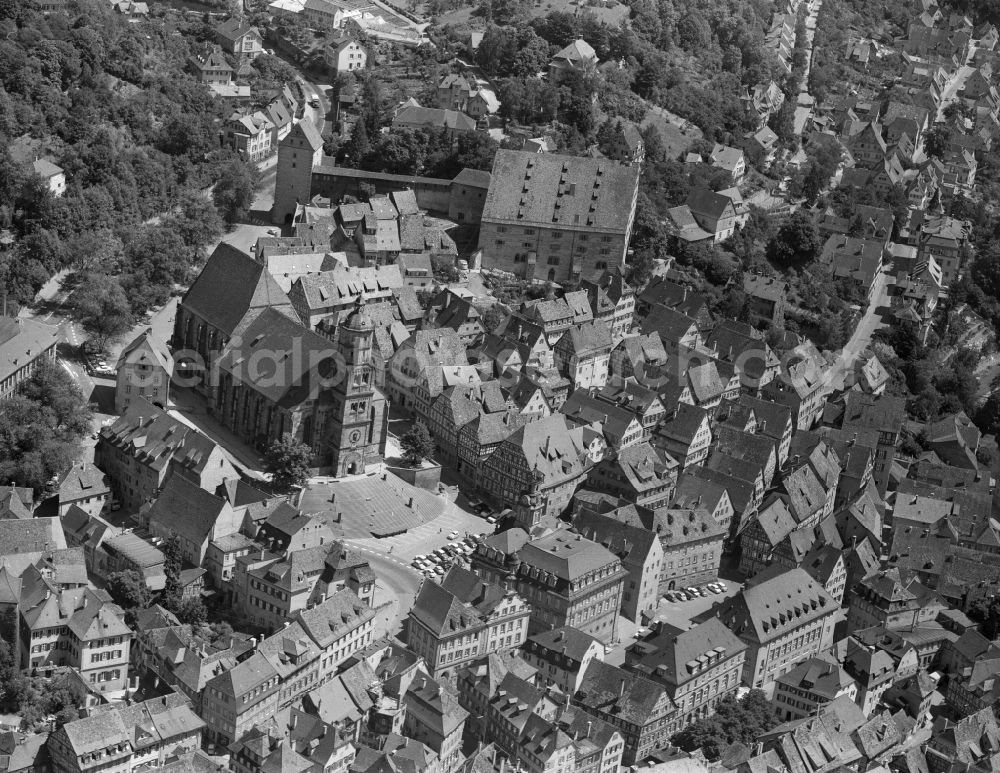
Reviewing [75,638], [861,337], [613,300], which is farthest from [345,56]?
[75,638]

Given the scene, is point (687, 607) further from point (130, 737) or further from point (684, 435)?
point (130, 737)

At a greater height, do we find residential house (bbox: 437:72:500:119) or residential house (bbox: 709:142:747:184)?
residential house (bbox: 437:72:500:119)

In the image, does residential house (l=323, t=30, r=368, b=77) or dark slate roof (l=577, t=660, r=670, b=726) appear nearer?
dark slate roof (l=577, t=660, r=670, b=726)

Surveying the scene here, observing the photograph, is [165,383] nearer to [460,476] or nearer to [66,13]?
[460,476]

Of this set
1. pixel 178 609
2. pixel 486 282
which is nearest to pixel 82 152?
pixel 486 282

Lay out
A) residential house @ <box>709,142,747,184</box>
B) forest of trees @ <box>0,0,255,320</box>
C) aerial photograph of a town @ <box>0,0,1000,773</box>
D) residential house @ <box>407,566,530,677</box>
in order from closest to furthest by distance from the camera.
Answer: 1. aerial photograph of a town @ <box>0,0,1000,773</box>
2. residential house @ <box>407,566,530,677</box>
3. forest of trees @ <box>0,0,255,320</box>
4. residential house @ <box>709,142,747,184</box>

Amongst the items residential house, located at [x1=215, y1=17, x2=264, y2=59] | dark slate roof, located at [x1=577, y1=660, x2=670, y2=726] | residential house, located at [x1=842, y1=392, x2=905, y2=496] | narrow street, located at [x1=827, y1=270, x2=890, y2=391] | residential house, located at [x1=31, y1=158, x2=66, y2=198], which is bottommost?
narrow street, located at [x1=827, y1=270, x2=890, y2=391]

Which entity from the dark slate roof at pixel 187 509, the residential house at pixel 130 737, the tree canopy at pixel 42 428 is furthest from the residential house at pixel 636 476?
the residential house at pixel 130 737

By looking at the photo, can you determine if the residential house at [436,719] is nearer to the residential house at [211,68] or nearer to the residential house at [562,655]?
the residential house at [562,655]

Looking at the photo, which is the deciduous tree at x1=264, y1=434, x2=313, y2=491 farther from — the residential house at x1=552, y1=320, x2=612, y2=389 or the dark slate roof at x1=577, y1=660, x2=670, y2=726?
the residential house at x1=552, y1=320, x2=612, y2=389

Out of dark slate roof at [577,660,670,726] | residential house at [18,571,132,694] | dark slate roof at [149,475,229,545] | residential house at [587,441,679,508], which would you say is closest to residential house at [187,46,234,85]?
residential house at [587,441,679,508]
